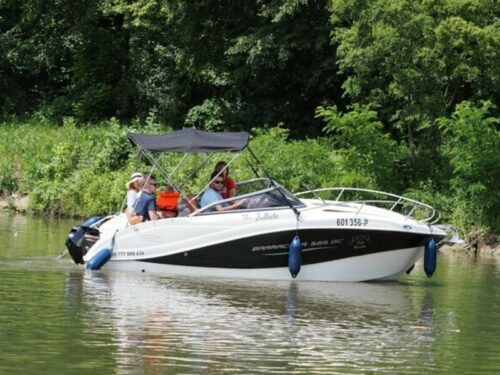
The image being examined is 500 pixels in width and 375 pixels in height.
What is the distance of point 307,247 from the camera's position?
873 inches

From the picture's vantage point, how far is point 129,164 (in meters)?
38.7

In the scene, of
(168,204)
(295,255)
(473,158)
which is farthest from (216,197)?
(473,158)

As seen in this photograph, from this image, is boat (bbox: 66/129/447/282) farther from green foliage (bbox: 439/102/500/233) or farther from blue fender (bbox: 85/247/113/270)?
green foliage (bbox: 439/102/500/233)

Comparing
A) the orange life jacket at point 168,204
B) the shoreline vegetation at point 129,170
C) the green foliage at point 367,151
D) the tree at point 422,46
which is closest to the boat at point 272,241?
the orange life jacket at point 168,204

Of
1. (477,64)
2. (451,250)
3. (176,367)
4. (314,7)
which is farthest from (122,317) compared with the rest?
(314,7)

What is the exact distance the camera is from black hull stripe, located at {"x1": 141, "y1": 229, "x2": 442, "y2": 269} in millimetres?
22047

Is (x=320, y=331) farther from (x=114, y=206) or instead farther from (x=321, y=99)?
(x=321, y=99)

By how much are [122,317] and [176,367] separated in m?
3.62

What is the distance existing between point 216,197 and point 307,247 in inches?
71.7

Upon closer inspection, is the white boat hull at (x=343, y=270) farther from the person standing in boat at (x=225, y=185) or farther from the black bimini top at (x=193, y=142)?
the black bimini top at (x=193, y=142)

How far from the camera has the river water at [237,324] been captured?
48.0 ft

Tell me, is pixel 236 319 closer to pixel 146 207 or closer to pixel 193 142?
pixel 146 207

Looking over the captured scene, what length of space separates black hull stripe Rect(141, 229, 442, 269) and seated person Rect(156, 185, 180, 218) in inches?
38.8

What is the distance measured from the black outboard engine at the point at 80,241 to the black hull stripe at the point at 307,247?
6.68 feet
